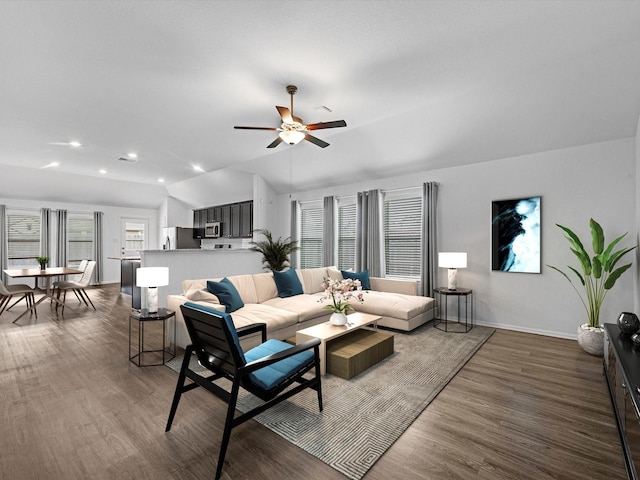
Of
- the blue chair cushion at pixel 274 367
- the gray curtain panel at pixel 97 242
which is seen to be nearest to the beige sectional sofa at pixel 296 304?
the blue chair cushion at pixel 274 367

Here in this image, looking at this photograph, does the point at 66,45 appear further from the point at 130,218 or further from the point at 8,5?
the point at 130,218

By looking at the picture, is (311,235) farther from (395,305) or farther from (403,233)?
(395,305)

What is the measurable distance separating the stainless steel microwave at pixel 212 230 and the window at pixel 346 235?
12.8 ft

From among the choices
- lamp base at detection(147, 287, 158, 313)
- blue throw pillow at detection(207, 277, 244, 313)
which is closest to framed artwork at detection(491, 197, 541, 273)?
blue throw pillow at detection(207, 277, 244, 313)

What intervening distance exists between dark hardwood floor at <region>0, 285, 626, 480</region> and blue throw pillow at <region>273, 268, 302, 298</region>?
2047 millimetres

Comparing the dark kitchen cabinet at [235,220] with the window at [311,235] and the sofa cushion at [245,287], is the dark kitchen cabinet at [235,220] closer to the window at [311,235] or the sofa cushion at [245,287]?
the window at [311,235]

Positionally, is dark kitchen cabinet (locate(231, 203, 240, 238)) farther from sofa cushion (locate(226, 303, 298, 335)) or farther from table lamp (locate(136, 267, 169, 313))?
table lamp (locate(136, 267, 169, 313))

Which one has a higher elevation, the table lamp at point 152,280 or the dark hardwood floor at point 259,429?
the table lamp at point 152,280

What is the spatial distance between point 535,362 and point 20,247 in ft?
38.3

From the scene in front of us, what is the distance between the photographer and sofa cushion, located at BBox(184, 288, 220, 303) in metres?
3.60

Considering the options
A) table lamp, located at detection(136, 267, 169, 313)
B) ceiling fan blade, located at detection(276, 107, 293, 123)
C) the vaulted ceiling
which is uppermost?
the vaulted ceiling

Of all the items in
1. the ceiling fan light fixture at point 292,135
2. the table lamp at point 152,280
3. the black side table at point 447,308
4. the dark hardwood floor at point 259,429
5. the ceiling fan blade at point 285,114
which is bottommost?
the dark hardwood floor at point 259,429

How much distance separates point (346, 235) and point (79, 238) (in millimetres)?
8314

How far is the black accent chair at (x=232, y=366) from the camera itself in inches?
74.7
